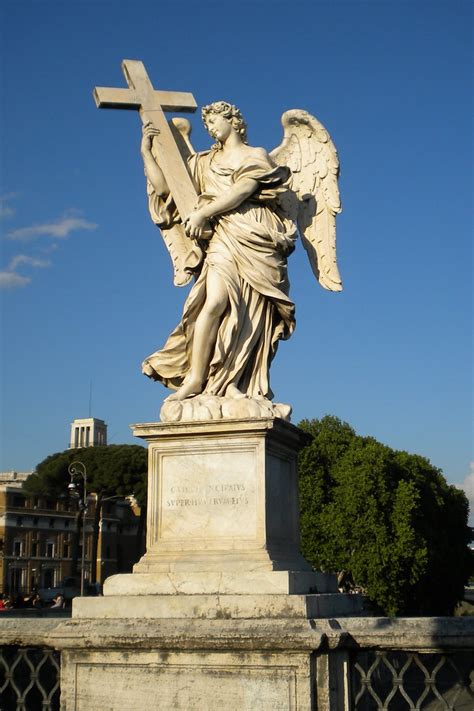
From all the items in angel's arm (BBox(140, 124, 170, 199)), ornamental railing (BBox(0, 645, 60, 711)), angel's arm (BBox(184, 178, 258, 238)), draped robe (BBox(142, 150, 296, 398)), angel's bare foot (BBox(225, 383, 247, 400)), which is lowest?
ornamental railing (BBox(0, 645, 60, 711))

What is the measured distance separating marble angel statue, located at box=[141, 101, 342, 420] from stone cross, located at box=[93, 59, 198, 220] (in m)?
0.11

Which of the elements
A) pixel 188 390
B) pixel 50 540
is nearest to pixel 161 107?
pixel 188 390

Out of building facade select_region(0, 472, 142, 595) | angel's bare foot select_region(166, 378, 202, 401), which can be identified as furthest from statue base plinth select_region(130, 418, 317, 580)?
building facade select_region(0, 472, 142, 595)

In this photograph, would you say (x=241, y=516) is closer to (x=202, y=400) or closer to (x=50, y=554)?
(x=202, y=400)

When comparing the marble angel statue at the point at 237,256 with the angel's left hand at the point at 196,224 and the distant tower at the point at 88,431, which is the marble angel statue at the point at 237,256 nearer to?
the angel's left hand at the point at 196,224

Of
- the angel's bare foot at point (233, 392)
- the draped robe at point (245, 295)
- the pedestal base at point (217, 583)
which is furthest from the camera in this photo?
the draped robe at point (245, 295)

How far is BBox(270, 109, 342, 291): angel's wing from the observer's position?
8.15m

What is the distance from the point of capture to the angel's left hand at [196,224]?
755cm

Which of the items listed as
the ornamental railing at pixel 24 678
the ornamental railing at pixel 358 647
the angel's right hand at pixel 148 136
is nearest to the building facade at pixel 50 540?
the ornamental railing at pixel 24 678

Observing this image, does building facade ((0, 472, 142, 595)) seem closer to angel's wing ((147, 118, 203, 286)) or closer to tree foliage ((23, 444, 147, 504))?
tree foliage ((23, 444, 147, 504))

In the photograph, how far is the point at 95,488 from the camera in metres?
52.2

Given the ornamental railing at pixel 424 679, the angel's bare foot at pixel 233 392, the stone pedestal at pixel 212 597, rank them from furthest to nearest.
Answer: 1. the angel's bare foot at pixel 233 392
2. the stone pedestal at pixel 212 597
3. the ornamental railing at pixel 424 679

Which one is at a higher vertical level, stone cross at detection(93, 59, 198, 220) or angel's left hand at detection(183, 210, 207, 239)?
stone cross at detection(93, 59, 198, 220)

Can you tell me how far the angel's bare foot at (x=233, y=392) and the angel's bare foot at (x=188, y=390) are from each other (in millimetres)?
263
